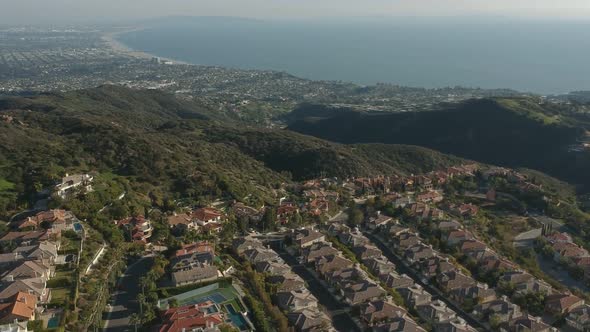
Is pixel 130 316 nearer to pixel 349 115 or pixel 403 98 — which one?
pixel 349 115

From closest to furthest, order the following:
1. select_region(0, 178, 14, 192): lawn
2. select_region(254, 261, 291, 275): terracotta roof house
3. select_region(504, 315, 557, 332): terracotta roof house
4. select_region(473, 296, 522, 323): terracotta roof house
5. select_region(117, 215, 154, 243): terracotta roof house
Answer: select_region(504, 315, 557, 332): terracotta roof house < select_region(473, 296, 522, 323): terracotta roof house < select_region(254, 261, 291, 275): terracotta roof house < select_region(117, 215, 154, 243): terracotta roof house < select_region(0, 178, 14, 192): lawn

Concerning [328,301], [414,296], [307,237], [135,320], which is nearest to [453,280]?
[414,296]

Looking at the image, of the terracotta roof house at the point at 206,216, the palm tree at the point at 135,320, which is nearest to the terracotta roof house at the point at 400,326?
the palm tree at the point at 135,320

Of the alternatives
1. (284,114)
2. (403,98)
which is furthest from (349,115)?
(403,98)

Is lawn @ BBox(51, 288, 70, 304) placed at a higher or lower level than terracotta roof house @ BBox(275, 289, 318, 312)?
higher

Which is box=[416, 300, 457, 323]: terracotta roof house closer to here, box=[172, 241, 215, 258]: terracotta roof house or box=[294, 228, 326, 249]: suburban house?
box=[294, 228, 326, 249]: suburban house

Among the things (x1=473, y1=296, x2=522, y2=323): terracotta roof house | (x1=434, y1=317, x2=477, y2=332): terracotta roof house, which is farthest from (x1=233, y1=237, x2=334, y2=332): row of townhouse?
(x1=473, y1=296, x2=522, y2=323): terracotta roof house
